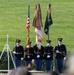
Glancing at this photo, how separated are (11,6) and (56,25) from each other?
7.93 m

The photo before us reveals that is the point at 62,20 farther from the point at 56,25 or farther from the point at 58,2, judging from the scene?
the point at 58,2

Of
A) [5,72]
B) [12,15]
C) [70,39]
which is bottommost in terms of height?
[5,72]

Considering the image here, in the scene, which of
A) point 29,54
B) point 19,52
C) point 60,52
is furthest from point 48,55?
point 19,52

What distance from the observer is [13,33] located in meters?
24.2

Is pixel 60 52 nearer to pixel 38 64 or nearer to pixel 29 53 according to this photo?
pixel 38 64

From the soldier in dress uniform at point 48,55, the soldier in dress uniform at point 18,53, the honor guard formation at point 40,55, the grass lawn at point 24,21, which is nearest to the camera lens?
the soldier in dress uniform at point 18,53

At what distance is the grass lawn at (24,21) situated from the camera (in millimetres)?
22894

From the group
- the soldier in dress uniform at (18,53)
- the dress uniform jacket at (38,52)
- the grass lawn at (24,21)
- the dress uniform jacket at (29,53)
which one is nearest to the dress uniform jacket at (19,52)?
the soldier in dress uniform at (18,53)

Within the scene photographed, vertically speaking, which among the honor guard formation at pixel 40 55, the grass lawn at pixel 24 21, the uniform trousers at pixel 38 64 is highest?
the grass lawn at pixel 24 21

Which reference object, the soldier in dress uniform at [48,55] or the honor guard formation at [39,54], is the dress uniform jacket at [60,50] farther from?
the soldier in dress uniform at [48,55]

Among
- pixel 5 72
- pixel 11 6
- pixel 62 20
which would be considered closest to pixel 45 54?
pixel 5 72

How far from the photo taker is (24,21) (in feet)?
91.7

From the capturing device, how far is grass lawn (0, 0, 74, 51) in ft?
75.1

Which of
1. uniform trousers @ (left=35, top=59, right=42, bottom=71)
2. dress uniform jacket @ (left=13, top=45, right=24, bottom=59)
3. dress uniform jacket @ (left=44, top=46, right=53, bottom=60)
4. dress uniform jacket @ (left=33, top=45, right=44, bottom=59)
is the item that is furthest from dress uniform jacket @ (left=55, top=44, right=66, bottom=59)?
dress uniform jacket @ (left=13, top=45, right=24, bottom=59)
